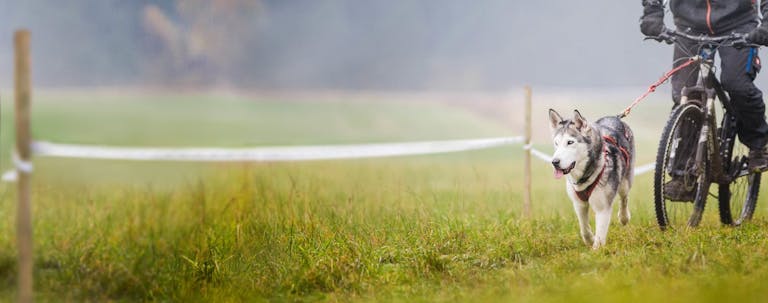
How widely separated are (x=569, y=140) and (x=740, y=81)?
1604mm

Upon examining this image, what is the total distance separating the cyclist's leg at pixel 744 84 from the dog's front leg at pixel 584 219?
1.37 m

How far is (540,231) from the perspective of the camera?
5.30 meters

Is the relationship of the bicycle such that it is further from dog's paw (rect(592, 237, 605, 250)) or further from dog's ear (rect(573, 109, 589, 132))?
dog's ear (rect(573, 109, 589, 132))

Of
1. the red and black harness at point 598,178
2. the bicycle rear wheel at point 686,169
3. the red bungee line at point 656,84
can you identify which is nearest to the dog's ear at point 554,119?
the red and black harness at point 598,178

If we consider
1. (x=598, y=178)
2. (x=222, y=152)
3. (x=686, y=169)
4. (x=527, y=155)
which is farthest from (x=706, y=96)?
(x=222, y=152)

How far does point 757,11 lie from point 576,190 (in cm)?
180

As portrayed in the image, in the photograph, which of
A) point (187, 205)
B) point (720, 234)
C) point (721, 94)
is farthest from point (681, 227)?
point (187, 205)

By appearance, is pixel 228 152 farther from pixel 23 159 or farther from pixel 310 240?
pixel 23 159

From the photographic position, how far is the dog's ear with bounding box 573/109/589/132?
4.20 metres

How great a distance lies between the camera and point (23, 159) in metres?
3.07

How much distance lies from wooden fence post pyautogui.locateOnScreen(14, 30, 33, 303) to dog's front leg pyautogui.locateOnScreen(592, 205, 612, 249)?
2.93 m

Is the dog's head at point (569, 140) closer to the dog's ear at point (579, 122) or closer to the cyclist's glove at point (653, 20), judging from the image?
the dog's ear at point (579, 122)

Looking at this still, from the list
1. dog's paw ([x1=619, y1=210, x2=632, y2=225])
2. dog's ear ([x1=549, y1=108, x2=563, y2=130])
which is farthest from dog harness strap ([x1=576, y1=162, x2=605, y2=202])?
dog's paw ([x1=619, y1=210, x2=632, y2=225])

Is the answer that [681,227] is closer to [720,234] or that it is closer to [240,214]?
[720,234]
